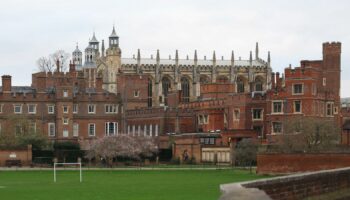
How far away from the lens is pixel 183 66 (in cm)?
13300

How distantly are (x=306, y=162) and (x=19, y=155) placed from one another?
31.7 m

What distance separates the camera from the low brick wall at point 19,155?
252 ft

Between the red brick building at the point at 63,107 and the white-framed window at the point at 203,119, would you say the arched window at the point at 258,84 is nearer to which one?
the red brick building at the point at 63,107

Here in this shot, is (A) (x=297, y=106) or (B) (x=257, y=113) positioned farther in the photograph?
(B) (x=257, y=113)

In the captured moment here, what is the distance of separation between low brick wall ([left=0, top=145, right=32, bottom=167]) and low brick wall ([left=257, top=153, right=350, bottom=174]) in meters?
28.8

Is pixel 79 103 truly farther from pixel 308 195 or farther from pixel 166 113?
pixel 308 195

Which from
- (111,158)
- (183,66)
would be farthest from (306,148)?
(183,66)

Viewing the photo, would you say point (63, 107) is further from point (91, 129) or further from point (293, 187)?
point (293, 187)

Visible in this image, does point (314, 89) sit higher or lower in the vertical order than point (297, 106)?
higher

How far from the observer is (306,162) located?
179ft

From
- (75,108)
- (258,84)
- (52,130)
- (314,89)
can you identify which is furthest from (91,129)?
(258,84)

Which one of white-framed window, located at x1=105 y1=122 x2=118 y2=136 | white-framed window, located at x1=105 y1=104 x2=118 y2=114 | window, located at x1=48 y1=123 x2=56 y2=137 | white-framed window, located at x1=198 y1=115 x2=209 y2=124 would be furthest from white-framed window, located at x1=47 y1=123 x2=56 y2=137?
white-framed window, located at x1=198 y1=115 x2=209 y2=124

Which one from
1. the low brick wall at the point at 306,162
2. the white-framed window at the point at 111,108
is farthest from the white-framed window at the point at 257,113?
the low brick wall at the point at 306,162

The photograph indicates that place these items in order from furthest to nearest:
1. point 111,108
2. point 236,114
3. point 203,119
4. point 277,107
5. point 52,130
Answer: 1. point 111,108
2. point 52,130
3. point 203,119
4. point 236,114
5. point 277,107
